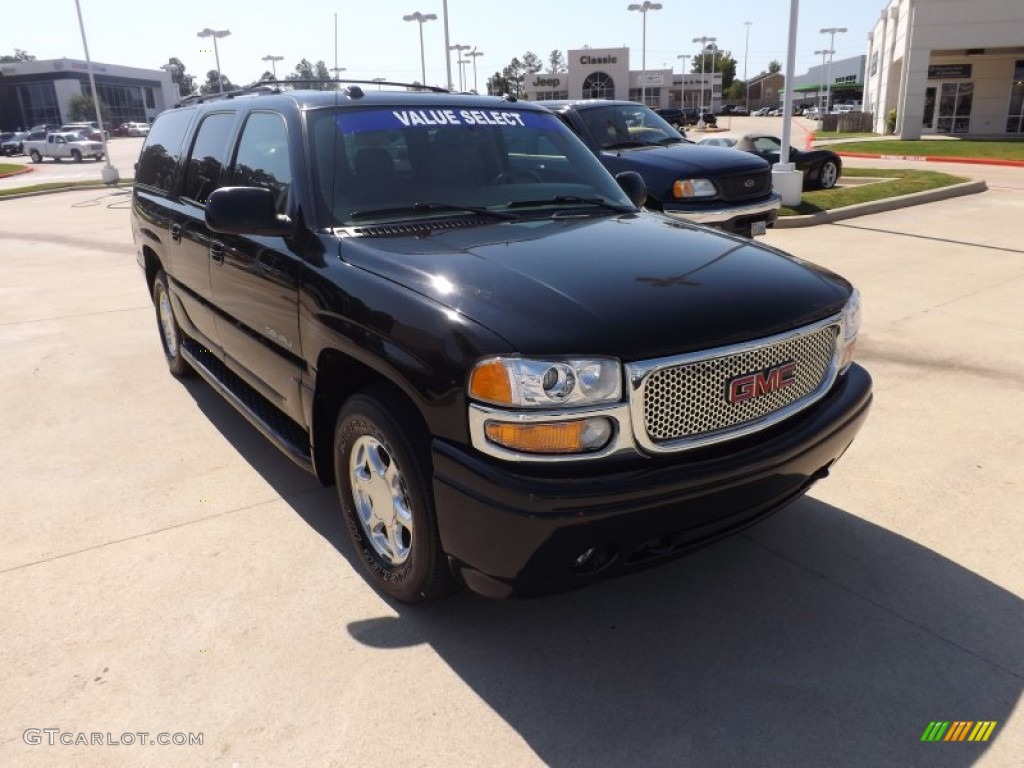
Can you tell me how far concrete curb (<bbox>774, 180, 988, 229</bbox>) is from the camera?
1230 centimetres

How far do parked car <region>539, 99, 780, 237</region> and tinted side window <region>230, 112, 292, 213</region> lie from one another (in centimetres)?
554

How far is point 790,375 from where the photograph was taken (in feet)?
9.32

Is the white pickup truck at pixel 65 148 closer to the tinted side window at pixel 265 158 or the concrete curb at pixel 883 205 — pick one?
the concrete curb at pixel 883 205

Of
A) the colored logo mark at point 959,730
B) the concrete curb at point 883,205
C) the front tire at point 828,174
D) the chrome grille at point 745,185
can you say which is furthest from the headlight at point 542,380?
the front tire at point 828,174

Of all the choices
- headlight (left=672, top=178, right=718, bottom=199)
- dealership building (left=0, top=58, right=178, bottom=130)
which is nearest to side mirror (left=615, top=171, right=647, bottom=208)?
headlight (left=672, top=178, right=718, bottom=199)

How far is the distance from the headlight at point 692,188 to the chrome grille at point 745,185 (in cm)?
17

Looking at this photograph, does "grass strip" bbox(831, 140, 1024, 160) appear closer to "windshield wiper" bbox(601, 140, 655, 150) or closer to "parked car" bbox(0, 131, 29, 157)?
"windshield wiper" bbox(601, 140, 655, 150)

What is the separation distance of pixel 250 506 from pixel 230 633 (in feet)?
3.56

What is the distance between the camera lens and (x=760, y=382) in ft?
8.88

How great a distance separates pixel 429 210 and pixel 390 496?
1.28m

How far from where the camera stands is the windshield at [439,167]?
3.48 meters

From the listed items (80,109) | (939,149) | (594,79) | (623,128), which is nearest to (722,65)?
(594,79)

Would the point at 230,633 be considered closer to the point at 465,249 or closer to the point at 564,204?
the point at 465,249

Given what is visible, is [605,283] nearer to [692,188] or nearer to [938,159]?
[692,188]
